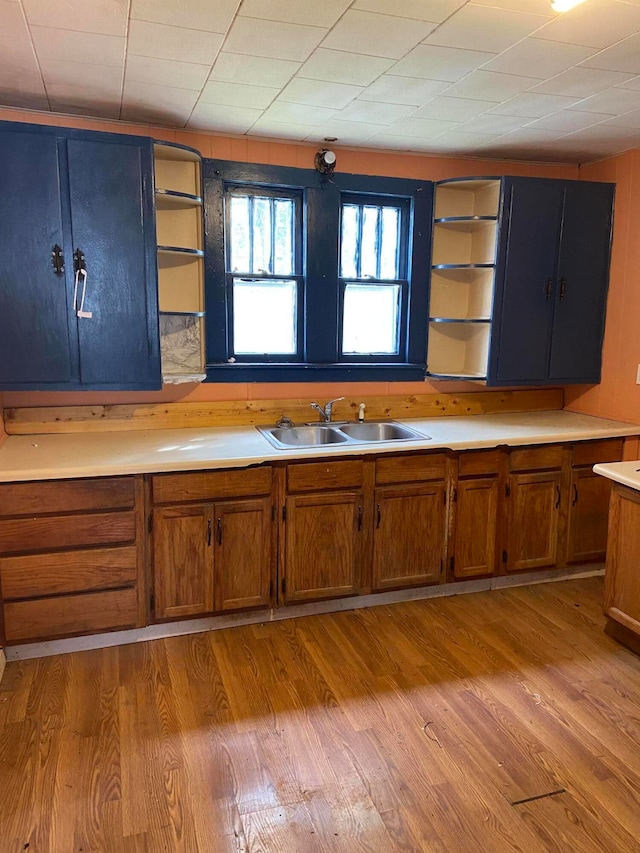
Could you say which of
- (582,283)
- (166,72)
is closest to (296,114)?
(166,72)

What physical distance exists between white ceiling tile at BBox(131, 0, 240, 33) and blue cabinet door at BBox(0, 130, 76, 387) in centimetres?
91

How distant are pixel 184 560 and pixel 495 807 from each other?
1562 millimetres

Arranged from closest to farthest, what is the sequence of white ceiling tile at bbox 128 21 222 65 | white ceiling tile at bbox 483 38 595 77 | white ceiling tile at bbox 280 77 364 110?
white ceiling tile at bbox 128 21 222 65
white ceiling tile at bbox 483 38 595 77
white ceiling tile at bbox 280 77 364 110

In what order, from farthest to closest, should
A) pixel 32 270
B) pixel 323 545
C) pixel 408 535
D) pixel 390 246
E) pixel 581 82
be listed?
pixel 390 246 < pixel 408 535 < pixel 323 545 < pixel 32 270 < pixel 581 82

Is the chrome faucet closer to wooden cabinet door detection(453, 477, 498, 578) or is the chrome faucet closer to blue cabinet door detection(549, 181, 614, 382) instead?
wooden cabinet door detection(453, 477, 498, 578)

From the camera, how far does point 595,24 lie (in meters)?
1.90

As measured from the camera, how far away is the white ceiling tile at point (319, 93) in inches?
94.6

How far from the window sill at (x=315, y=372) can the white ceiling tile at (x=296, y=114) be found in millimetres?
1221

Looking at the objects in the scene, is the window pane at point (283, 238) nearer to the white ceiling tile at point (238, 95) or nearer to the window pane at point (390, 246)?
the window pane at point (390, 246)

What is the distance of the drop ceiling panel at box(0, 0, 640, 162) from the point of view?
6.05 feet

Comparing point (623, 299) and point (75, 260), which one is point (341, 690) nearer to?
point (75, 260)

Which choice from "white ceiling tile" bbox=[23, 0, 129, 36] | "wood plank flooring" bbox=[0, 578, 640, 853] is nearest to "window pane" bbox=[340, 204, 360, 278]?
Result: "white ceiling tile" bbox=[23, 0, 129, 36]

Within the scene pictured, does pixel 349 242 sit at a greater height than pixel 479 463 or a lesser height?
greater

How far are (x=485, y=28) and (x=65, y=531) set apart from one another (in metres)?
2.43
